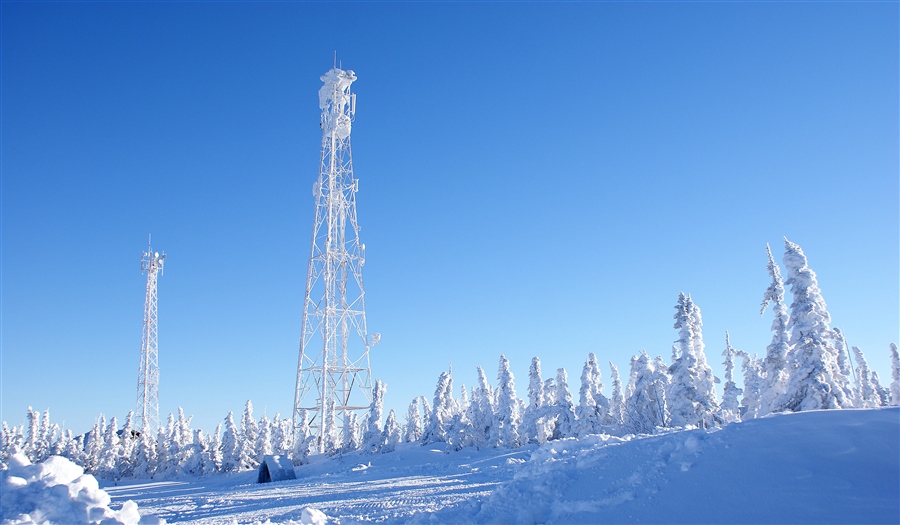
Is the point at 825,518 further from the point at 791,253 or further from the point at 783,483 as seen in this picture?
the point at 791,253

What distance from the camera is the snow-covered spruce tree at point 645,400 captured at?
124 feet

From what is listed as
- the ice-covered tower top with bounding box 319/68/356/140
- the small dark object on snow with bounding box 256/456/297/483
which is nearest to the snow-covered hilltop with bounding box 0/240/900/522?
the small dark object on snow with bounding box 256/456/297/483

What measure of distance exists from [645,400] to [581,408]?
24.3 ft

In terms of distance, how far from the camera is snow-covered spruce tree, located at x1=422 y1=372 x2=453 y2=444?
52.4 meters

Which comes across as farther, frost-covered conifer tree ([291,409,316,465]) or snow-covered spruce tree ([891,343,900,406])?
snow-covered spruce tree ([891,343,900,406])

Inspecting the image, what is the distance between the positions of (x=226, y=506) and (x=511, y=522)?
611 inches

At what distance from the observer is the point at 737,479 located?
9180 millimetres

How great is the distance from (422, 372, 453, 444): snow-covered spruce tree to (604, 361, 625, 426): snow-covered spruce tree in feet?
49.9

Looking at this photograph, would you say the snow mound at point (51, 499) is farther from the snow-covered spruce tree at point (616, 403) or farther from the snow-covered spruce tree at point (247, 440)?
the snow-covered spruce tree at point (247, 440)

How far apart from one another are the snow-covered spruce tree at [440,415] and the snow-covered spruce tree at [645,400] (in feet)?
60.6

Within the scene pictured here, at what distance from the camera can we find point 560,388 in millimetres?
46312

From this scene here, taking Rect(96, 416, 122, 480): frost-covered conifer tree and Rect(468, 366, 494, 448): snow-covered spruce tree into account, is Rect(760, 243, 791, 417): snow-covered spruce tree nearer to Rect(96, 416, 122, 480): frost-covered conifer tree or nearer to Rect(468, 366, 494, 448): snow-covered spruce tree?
Rect(468, 366, 494, 448): snow-covered spruce tree

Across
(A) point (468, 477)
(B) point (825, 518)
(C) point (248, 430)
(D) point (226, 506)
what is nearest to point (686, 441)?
(B) point (825, 518)

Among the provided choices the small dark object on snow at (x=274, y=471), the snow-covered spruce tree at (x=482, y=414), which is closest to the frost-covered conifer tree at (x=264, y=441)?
the small dark object on snow at (x=274, y=471)
